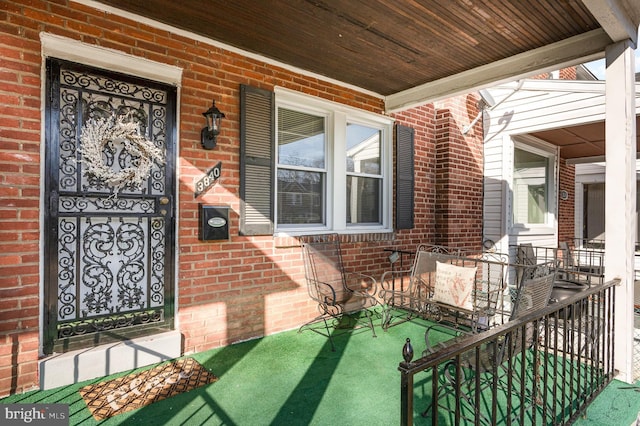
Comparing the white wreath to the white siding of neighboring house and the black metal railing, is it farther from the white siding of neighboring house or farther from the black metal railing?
the white siding of neighboring house

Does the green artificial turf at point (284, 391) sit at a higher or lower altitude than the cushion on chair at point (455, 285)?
lower

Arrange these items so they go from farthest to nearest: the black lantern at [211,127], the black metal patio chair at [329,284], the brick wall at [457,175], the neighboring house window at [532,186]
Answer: the neighboring house window at [532,186] → the brick wall at [457,175] → the black metal patio chair at [329,284] → the black lantern at [211,127]

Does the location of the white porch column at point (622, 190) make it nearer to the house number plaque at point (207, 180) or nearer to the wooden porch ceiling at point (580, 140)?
the wooden porch ceiling at point (580, 140)

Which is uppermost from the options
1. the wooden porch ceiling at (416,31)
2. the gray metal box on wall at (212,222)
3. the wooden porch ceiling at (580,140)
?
the wooden porch ceiling at (416,31)

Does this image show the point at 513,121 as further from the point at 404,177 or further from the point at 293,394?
the point at 293,394

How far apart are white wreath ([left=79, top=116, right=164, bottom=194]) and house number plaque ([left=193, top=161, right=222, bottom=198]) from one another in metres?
0.35

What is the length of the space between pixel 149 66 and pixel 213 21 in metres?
0.64

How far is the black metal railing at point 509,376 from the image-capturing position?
1.31 metres

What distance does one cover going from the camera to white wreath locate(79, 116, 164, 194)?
2.63 meters

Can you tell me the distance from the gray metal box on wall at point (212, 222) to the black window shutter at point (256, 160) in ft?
0.69

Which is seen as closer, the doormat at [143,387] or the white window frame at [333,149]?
the doormat at [143,387]

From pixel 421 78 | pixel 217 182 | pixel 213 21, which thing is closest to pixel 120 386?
pixel 217 182

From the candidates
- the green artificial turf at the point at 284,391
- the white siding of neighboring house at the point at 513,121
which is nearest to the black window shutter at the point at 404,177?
the white siding of neighboring house at the point at 513,121

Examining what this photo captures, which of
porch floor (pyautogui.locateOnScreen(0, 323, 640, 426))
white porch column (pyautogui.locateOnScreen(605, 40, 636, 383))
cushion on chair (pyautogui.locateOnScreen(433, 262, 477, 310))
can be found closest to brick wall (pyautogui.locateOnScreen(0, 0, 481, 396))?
porch floor (pyautogui.locateOnScreen(0, 323, 640, 426))
